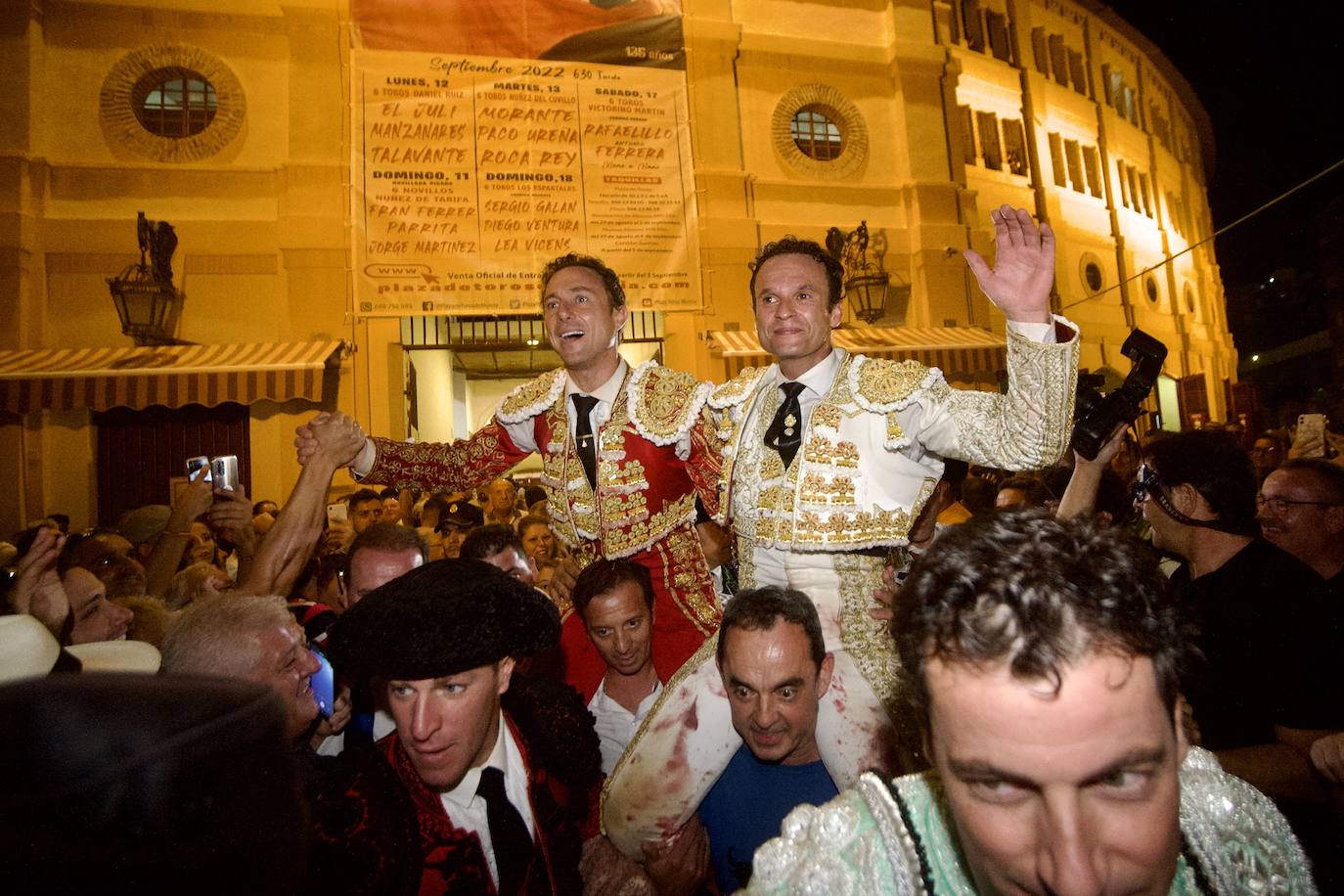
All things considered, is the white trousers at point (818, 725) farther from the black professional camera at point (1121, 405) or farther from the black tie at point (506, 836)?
the black professional camera at point (1121, 405)

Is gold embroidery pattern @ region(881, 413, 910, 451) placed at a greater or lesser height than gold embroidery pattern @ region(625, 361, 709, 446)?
lesser

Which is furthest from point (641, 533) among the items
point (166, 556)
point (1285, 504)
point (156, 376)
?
point (156, 376)

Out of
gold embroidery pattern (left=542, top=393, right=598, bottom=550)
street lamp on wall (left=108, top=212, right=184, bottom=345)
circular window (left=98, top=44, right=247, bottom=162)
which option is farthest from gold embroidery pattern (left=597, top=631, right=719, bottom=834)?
circular window (left=98, top=44, right=247, bottom=162)

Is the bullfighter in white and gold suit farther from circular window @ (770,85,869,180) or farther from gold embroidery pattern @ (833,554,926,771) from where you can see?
circular window @ (770,85,869,180)

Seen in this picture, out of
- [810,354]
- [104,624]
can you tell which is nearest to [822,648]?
[810,354]

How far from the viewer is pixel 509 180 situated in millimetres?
8242

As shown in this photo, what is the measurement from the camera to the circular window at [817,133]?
39.5ft

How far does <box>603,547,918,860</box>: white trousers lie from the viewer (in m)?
2.41

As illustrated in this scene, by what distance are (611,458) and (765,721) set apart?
127cm

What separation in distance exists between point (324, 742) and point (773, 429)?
6.75 ft

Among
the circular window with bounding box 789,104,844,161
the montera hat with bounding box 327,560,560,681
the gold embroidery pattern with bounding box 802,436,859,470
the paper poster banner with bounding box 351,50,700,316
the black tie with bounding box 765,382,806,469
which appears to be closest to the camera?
the montera hat with bounding box 327,560,560,681

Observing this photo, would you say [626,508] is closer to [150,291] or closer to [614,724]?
[614,724]

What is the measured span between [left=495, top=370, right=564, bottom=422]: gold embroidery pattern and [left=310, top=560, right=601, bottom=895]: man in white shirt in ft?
4.64

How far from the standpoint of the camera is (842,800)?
133 cm
